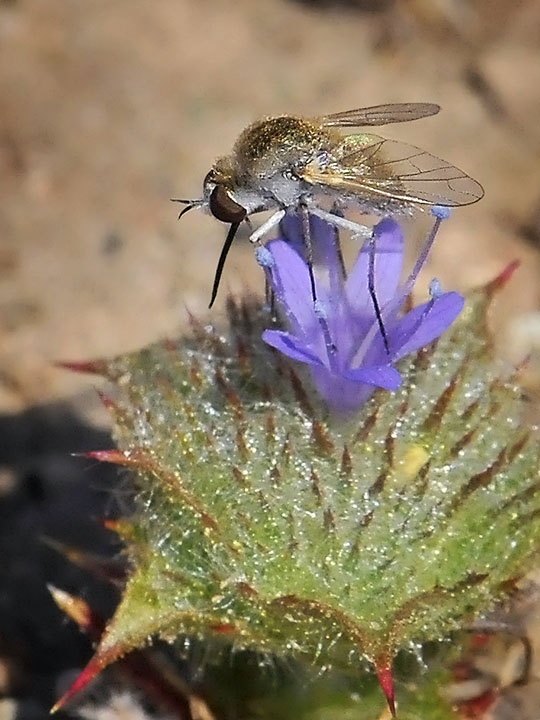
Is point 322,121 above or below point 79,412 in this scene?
above

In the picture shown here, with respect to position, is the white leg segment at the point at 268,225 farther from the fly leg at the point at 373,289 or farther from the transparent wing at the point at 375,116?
the transparent wing at the point at 375,116

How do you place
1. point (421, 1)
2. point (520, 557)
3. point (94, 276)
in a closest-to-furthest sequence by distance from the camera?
point (520, 557) < point (94, 276) < point (421, 1)

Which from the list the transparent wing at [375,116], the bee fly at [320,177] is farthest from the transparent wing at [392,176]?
the transparent wing at [375,116]

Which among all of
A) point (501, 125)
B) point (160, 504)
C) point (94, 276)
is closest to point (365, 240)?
point (160, 504)

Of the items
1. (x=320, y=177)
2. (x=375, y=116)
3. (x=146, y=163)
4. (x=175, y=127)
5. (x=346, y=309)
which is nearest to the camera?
(x=320, y=177)

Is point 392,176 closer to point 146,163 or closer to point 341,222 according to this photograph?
point 341,222

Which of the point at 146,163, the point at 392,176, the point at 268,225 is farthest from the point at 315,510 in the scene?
the point at 146,163

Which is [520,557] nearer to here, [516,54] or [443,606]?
[443,606]
